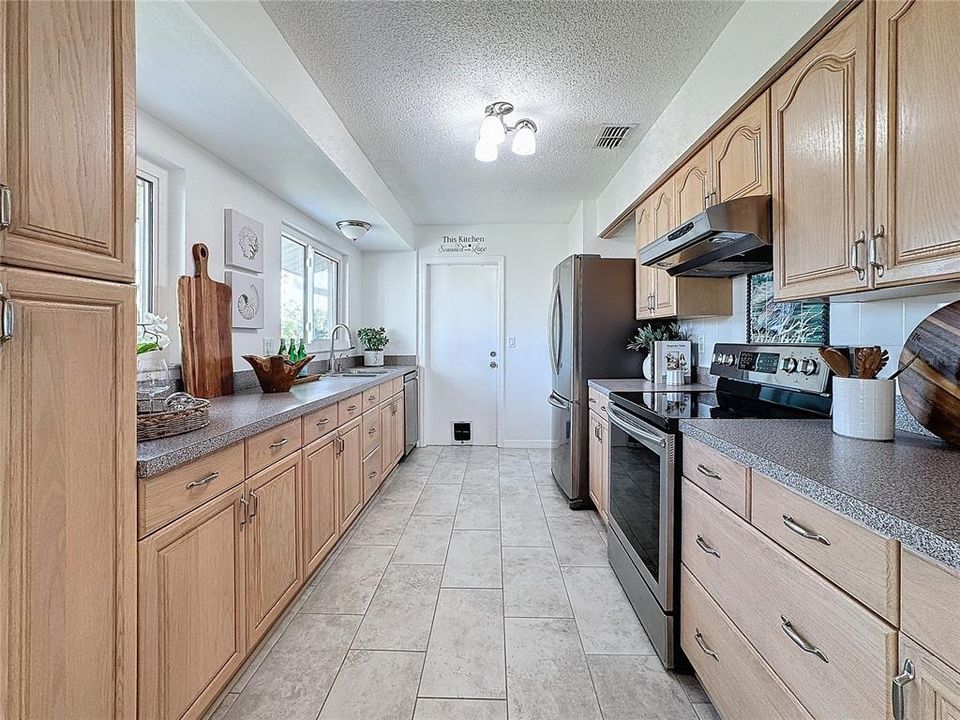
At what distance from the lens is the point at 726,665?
127 cm

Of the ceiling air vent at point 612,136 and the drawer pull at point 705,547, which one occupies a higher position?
the ceiling air vent at point 612,136

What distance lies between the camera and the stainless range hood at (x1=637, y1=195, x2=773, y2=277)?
161cm

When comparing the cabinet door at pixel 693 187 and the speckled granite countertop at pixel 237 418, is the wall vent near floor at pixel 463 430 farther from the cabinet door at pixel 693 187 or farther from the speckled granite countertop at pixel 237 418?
the cabinet door at pixel 693 187

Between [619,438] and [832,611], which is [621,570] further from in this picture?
[832,611]

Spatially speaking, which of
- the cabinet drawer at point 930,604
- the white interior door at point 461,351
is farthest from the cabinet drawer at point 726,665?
the white interior door at point 461,351

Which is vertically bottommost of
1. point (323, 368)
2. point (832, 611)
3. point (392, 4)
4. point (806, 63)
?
point (832, 611)

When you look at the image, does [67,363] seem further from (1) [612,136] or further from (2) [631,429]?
(1) [612,136]

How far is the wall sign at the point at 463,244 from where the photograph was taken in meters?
4.90

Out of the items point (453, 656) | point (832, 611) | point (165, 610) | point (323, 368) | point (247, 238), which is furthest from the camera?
point (323, 368)

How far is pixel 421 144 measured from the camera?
9.57 ft

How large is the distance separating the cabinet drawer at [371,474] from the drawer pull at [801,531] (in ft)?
8.08

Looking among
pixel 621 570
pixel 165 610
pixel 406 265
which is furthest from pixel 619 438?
pixel 406 265

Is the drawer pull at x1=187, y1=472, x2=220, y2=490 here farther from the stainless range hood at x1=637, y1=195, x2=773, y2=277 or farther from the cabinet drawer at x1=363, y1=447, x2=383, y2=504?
the stainless range hood at x1=637, y1=195, x2=773, y2=277

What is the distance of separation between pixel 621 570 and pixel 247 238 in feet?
8.66
